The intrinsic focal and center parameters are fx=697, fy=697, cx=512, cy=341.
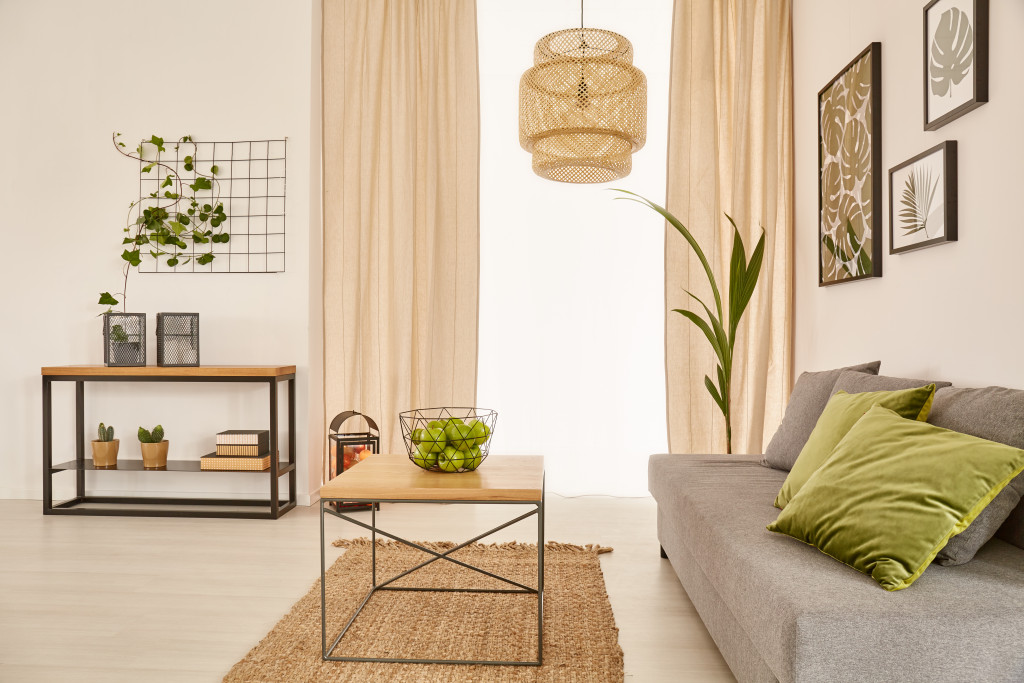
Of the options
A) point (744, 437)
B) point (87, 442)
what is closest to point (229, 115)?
point (87, 442)

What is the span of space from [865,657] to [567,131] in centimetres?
190

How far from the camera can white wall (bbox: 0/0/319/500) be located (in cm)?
383

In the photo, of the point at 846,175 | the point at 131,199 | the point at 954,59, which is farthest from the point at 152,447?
the point at 954,59

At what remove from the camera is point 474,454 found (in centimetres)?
210

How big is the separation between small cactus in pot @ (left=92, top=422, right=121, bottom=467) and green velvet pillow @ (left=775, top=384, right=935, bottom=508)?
10.9ft

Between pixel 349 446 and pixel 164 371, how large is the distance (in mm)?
986

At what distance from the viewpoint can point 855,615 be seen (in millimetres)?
1273

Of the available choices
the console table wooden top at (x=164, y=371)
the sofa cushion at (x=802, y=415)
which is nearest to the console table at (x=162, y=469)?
the console table wooden top at (x=164, y=371)

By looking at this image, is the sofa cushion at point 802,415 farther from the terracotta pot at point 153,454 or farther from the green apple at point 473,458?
the terracotta pot at point 153,454

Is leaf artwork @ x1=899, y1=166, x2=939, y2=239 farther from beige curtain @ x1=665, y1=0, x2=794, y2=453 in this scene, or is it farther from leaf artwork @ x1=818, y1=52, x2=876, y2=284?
beige curtain @ x1=665, y1=0, x2=794, y2=453

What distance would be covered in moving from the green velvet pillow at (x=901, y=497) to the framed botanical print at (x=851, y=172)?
4.54 ft

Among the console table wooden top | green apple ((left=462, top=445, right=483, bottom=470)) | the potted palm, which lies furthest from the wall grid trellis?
green apple ((left=462, top=445, right=483, bottom=470))

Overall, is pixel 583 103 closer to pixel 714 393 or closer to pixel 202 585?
pixel 714 393

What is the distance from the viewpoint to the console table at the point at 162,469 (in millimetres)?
3486
